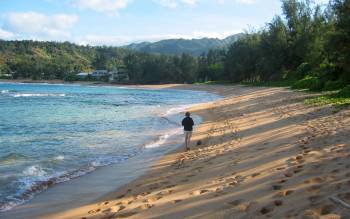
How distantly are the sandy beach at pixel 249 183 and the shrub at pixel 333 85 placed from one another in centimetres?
1862

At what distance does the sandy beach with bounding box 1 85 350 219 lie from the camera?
20.7 ft

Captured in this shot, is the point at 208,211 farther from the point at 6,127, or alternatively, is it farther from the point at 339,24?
the point at 339,24

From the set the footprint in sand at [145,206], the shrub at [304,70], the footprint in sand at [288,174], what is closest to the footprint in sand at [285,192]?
the footprint in sand at [288,174]

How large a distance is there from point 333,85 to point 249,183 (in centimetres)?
2811

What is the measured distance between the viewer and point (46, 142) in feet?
64.8

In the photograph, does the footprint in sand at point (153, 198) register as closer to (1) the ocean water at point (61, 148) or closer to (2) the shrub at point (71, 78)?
(1) the ocean water at point (61, 148)

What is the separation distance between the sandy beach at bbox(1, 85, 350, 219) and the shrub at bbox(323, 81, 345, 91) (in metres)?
18.6

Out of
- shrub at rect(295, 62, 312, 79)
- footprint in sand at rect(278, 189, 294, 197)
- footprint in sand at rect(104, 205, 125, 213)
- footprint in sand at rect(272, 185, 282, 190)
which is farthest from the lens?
shrub at rect(295, 62, 312, 79)

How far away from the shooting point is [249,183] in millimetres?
8164

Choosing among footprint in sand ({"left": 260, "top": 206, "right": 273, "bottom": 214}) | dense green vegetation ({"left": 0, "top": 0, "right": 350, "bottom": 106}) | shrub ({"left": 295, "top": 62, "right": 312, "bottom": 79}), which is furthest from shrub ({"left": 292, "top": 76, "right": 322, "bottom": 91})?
footprint in sand ({"left": 260, "top": 206, "right": 273, "bottom": 214})

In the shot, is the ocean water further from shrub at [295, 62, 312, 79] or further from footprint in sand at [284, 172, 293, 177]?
shrub at [295, 62, 312, 79]

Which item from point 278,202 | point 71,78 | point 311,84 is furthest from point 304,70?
point 71,78

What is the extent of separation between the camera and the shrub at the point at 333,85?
32406 millimetres

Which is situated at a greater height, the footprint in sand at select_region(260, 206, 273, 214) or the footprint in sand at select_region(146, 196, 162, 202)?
the footprint in sand at select_region(260, 206, 273, 214)
